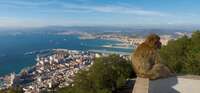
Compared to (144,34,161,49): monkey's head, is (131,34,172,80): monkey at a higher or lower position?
lower

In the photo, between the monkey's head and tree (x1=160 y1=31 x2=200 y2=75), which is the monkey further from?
tree (x1=160 y1=31 x2=200 y2=75)

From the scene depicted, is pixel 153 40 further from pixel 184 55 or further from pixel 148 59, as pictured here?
pixel 184 55

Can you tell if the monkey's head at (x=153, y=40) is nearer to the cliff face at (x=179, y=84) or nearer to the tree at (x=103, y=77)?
the cliff face at (x=179, y=84)

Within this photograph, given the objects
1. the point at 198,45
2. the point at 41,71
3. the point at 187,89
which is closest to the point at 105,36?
the point at 41,71

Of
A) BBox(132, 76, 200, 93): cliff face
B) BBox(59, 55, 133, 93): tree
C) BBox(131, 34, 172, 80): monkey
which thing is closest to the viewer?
BBox(131, 34, 172, 80): monkey

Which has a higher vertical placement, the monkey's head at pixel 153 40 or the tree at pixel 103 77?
the monkey's head at pixel 153 40

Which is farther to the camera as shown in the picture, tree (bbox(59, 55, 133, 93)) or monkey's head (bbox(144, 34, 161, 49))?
tree (bbox(59, 55, 133, 93))

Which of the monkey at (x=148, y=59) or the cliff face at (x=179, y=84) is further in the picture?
the cliff face at (x=179, y=84)

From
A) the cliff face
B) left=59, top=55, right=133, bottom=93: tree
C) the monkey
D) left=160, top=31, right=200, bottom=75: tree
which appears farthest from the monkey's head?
left=160, top=31, right=200, bottom=75: tree

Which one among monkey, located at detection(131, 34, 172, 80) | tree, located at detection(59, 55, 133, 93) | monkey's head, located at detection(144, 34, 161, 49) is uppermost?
monkey's head, located at detection(144, 34, 161, 49)

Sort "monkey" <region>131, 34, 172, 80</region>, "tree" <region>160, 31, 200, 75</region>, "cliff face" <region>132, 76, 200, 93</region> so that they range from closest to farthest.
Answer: "monkey" <region>131, 34, 172, 80</region>, "cliff face" <region>132, 76, 200, 93</region>, "tree" <region>160, 31, 200, 75</region>

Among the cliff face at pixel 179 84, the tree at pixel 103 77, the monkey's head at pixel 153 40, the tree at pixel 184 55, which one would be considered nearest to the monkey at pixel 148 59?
the monkey's head at pixel 153 40
